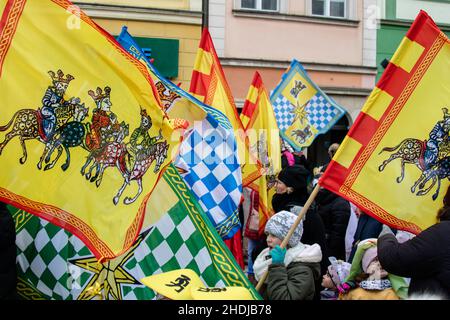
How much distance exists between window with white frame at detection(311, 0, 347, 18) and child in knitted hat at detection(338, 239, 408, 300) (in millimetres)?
12381

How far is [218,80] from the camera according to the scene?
6.61 m

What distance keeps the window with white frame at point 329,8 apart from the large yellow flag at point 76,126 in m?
12.6

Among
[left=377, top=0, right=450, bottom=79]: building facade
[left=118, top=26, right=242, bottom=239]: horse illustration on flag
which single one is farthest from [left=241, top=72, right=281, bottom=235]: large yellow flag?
[left=377, top=0, right=450, bottom=79]: building facade

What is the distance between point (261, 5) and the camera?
15141 millimetres

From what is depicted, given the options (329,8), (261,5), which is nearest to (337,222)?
(261,5)

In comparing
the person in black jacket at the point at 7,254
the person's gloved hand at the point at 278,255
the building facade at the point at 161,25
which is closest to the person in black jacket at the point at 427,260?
the person's gloved hand at the point at 278,255

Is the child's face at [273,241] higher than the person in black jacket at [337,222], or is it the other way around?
the person in black jacket at [337,222]

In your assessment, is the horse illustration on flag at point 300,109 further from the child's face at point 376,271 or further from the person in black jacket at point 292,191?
the child's face at point 376,271

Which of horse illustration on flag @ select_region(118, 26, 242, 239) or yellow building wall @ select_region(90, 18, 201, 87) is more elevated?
yellow building wall @ select_region(90, 18, 201, 87)

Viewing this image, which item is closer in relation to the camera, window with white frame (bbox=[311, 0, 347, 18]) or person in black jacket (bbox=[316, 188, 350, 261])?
person in black jacket (bbox=[316, 188, 350, 261])

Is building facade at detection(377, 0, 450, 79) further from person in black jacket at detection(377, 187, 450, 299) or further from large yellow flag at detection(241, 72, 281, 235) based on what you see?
person in black jacket at detection(377, 187, 450, 299)

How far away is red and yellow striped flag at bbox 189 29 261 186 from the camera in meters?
6.52

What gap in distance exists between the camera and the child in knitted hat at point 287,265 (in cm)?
382
